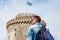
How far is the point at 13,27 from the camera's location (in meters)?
56.0

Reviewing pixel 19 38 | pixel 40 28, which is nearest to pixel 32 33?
pixel 40 28

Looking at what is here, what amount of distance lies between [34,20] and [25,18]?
46519 mm

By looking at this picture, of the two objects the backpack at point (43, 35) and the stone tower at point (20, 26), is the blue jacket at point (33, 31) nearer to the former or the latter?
the backpack at point (43, 35)

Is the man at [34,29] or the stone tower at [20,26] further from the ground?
the man at [34,29]

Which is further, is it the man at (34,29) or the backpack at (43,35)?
the backpack at (43,35)

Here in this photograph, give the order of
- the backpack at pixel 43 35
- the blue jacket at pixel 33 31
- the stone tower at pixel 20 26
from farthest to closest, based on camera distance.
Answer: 1. the stone tower at pixel 20 26
2. the backpack at pixel 43 35
3. the blue jacket at pixel 33 31

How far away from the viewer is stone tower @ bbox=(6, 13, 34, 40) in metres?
55.2

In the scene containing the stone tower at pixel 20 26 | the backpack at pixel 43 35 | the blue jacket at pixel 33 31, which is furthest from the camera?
the stone tower at pixel 20 26

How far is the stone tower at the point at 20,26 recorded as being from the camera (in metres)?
55.2

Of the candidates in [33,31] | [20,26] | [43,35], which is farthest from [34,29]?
[20,26]

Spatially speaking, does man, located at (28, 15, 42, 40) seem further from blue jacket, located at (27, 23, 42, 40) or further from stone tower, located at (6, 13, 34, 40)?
stone tower, located at (6, 13, 34, 40)

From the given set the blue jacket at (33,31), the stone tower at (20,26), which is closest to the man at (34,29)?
the blue jacket at (33,31)

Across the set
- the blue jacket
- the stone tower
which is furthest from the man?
the stone tower

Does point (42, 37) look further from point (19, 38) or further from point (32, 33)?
point (19, 38)
